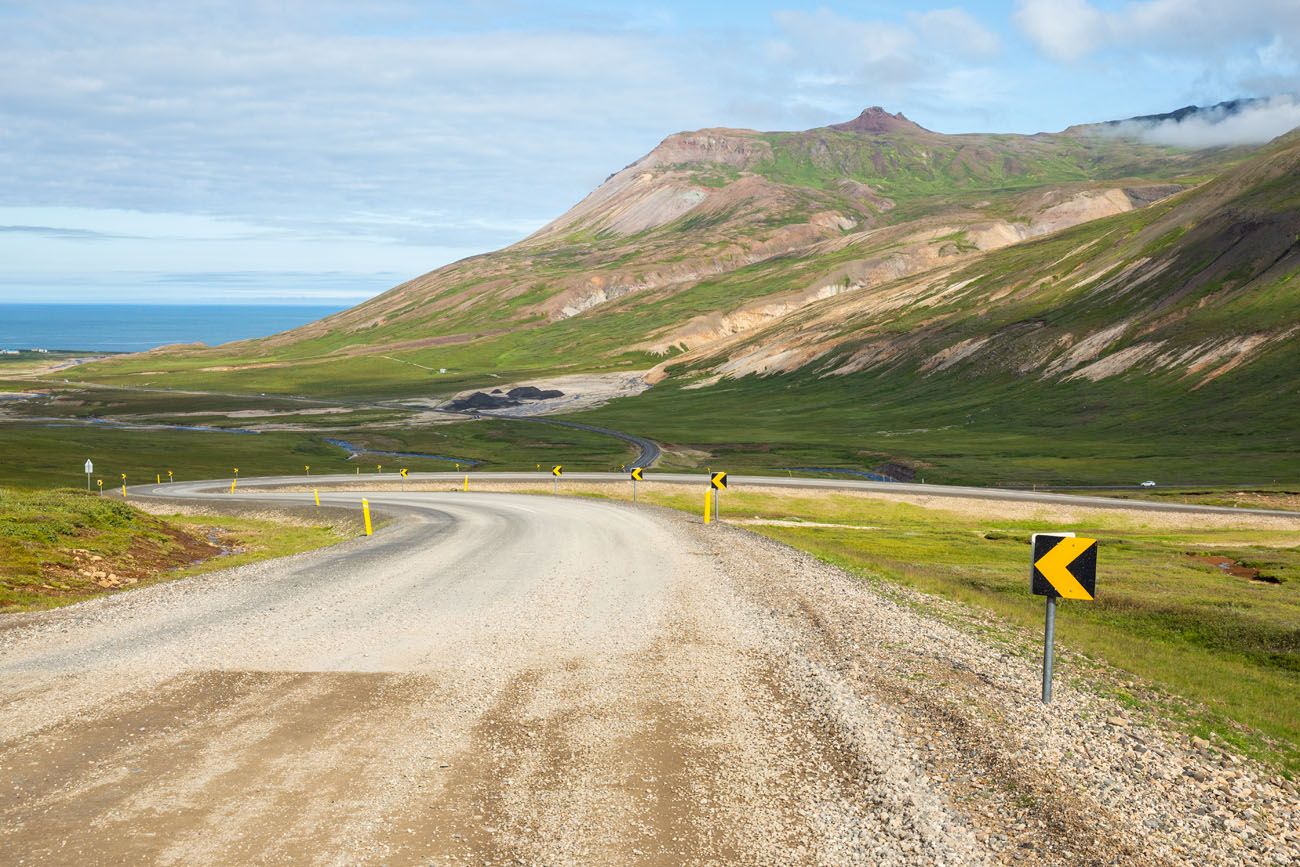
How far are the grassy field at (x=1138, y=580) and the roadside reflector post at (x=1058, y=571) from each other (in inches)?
88.9

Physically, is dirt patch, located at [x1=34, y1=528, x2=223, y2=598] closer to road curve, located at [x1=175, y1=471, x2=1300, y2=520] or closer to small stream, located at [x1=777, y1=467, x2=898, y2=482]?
road curve, located at [x1=175, y1=471, x2=1300, y2=520]

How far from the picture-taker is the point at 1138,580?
3656 centimetres

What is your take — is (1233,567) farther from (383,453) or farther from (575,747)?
→ (383,453)

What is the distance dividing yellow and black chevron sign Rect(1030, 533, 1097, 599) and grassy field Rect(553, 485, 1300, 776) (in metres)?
2.60

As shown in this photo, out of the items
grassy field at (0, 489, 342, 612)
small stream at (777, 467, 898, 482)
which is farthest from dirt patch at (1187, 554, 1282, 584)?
small stream at (777, 467, 898, 482)

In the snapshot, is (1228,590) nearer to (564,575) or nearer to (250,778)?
(564,575)

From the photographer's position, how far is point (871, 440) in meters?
141

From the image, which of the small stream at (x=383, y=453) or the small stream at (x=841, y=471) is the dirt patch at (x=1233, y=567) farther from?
the small stream at (x=383, y=453)

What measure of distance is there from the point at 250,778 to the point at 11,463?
112m

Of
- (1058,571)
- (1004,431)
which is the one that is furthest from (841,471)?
(1058,571)

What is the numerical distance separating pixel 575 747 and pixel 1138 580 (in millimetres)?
30735

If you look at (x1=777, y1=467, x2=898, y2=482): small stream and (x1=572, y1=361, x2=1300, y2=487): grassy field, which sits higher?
(x1=572, y1=361, x2=1300, y2=487): grassy field

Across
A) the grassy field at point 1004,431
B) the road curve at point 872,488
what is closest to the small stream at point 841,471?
the grassy field at point 1004,431

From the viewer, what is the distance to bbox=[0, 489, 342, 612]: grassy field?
79.6ft
